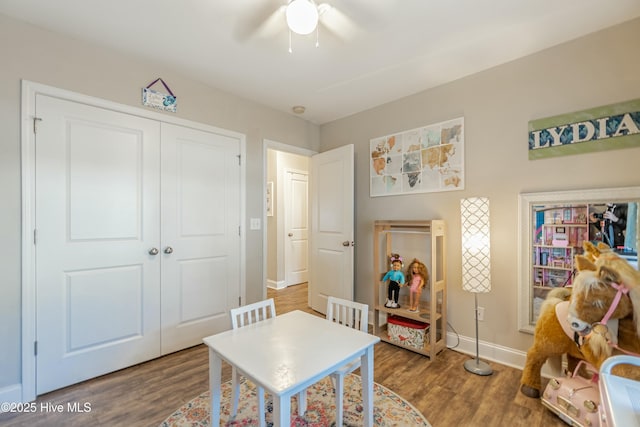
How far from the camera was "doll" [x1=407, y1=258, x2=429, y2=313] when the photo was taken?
2559 mm

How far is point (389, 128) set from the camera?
306 centimetres

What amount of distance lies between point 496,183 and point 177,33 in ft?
8.79

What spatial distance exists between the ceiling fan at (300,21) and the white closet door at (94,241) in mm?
1211

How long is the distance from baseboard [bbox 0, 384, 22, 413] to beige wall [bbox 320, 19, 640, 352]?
10.4 feet

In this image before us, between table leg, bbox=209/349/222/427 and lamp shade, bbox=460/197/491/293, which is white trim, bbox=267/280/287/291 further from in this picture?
table leg, bbox=209/349/222/427

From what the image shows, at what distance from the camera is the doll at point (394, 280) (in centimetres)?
265

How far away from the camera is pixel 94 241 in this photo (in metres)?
2.13

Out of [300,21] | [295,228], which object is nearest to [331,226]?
[295,228]

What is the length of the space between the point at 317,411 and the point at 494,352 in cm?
159

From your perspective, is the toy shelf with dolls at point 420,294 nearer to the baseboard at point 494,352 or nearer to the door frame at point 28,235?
the baseboard at point 494,352

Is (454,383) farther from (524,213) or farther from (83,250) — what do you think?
(83,250)

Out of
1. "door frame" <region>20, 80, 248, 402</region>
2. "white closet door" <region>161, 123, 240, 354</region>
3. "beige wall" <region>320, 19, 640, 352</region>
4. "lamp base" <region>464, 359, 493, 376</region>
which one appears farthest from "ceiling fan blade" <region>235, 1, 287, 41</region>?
"lamp base" <region>464, 359, 493, 376</region>

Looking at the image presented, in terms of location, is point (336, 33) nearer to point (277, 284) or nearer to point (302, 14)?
point (302, 14)

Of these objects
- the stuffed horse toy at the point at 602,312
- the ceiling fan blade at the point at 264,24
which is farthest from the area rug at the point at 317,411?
the ceiling fan blade at the point at 264,24
